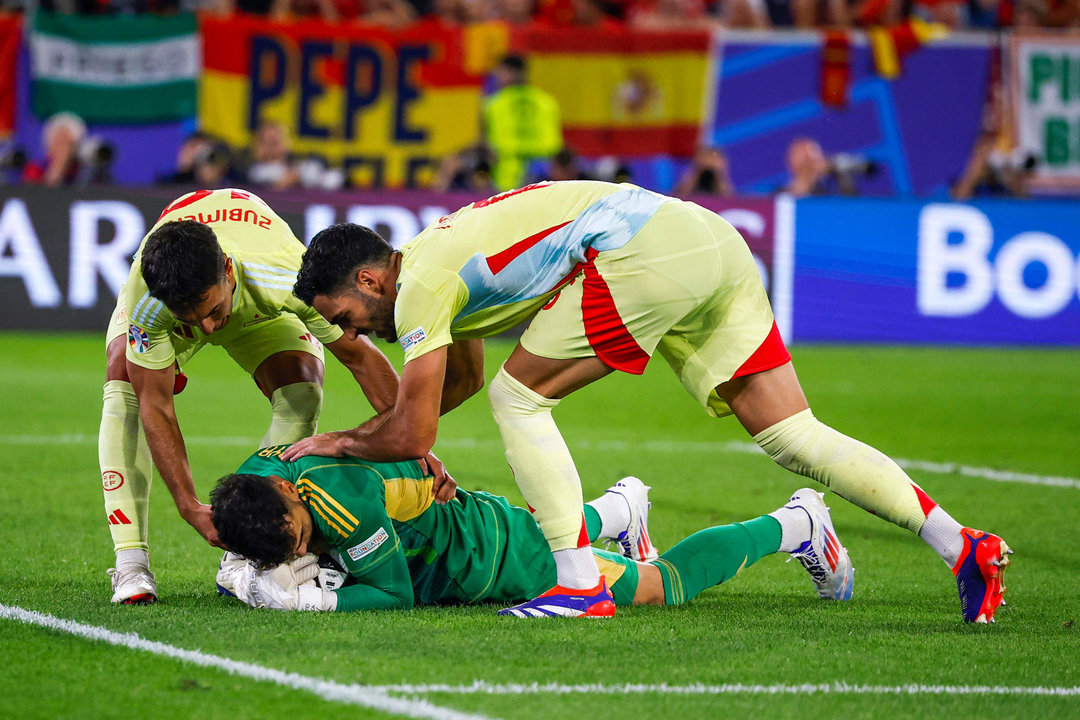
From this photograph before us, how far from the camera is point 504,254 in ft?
15.1

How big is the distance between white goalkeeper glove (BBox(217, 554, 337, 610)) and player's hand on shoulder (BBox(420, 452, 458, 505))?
446 millimetres

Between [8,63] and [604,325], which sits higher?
[8,63]

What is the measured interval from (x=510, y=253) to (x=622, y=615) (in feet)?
4.02

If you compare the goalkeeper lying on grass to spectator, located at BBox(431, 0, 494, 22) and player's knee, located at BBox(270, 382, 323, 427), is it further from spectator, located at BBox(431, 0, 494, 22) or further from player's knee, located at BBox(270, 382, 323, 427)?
spectator, located at BBox(431, 0, 494, 22)

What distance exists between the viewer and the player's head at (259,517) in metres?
4.31

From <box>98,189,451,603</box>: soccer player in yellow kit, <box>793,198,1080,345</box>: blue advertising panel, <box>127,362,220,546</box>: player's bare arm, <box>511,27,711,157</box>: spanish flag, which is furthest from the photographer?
<box>511,27,711,157</box>: spanish flag

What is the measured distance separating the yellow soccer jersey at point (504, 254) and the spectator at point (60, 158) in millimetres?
10472

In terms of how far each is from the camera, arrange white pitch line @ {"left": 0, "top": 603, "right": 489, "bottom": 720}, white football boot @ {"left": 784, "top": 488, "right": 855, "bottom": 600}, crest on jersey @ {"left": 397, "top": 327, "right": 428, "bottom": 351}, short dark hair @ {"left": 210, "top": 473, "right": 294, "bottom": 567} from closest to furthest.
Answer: white pitch line @ {"left": 0, "top": 603, "right": 489, "bottom": 720} < short dark hair @ {"left": 210, "top": 473, "right": 294, "bottom": 567} < crest on jersey @ {"left": 397, "top": 327, "right": 428, "bottom": 351} < white football boot @ {"left": 784, "top": 488, "right": 855, "bottom": 600}

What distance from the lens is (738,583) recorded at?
5.47 m

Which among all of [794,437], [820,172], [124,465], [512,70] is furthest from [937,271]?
[124,465]

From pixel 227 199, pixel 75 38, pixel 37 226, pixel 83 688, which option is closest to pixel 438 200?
pixel 37 226

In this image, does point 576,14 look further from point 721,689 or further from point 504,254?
point 721,689

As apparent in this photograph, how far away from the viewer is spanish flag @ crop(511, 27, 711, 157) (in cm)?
1728

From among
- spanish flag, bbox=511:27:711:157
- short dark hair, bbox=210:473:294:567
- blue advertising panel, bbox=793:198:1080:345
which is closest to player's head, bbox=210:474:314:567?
short dark hair, bbox=210:473:294:567
